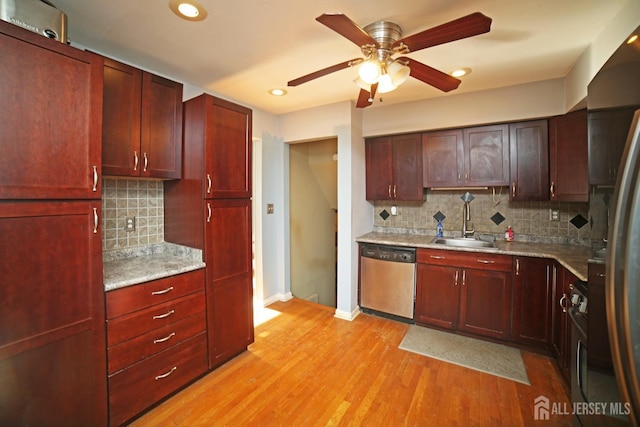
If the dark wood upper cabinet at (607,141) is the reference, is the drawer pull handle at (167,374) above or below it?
below

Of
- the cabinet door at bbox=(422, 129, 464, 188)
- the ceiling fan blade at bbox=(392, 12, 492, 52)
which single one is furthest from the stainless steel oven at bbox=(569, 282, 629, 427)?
the cabinet door at bbox=(422, 129, 464, 188)

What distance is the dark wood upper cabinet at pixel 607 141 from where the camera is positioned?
618 millimetres

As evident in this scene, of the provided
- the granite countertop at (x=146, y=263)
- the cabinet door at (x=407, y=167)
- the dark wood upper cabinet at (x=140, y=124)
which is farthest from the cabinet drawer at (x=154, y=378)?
the cabinet door at (x=407, y=167)

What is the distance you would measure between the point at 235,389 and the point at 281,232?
197 centimetres

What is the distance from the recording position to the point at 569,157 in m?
2.47

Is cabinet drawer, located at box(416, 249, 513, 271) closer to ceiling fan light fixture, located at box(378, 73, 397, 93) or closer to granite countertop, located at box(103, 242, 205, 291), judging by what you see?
ceiling fan light fixture, located at box(378, 73, 397, 93)

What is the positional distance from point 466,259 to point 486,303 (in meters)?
0.45

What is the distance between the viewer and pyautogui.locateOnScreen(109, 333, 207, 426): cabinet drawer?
1.61m

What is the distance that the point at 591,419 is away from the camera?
0.81 m

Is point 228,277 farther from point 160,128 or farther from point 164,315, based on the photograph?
point 160,128

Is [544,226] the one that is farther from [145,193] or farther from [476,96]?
[145,193]

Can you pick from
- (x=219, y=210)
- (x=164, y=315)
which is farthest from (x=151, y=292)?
(x=219, y=210)

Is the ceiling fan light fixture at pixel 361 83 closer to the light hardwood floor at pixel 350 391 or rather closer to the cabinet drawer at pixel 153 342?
the cabinet drawer at pixel 153 342

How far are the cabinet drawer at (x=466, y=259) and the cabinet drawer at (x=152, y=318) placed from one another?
7.24 feet
